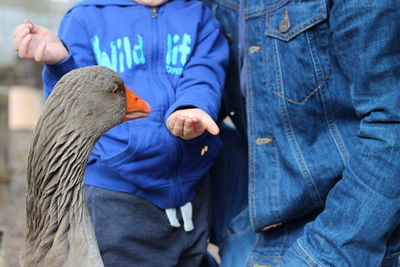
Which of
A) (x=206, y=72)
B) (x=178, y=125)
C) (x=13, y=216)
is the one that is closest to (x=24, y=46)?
(x=178, y=125)

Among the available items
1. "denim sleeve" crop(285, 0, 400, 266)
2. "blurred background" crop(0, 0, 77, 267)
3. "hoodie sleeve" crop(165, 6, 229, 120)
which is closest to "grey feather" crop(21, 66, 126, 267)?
"hoodie sleeve" crop(165, 6, 229, 120)

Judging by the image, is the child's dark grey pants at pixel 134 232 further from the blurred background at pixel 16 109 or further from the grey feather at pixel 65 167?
the blurred background at pixel 16 109

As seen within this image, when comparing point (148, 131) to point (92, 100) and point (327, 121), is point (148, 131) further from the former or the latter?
point (327, 121)

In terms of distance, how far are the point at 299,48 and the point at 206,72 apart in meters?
0.30

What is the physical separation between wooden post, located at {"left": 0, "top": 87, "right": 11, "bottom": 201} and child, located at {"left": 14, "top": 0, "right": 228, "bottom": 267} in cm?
296

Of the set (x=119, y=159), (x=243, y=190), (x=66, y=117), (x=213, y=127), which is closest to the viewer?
(x=66, y=117)

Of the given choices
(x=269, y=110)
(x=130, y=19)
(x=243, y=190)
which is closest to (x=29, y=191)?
(x=130, y=19)

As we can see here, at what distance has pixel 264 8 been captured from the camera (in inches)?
64.7

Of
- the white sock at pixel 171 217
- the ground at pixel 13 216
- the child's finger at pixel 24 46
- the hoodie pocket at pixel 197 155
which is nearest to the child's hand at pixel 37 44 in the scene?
the child's finger at pixel 24 46

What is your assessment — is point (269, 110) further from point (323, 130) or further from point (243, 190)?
point (243, 190)

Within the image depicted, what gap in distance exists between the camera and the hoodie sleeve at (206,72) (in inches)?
60.4

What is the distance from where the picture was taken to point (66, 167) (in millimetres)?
1322

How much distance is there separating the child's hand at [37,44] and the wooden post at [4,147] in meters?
3.13

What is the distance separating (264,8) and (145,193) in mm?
686
